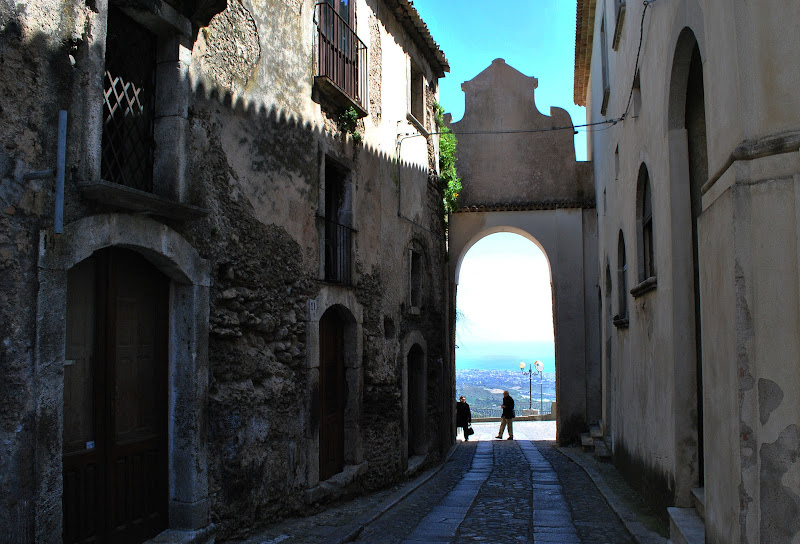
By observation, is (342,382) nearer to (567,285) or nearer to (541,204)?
(567,285)

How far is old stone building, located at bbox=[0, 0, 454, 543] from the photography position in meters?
4.38

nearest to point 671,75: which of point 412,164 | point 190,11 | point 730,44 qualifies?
point 730,44

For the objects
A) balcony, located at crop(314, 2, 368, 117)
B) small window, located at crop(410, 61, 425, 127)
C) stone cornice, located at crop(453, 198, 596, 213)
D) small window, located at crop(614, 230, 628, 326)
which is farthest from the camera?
stone cornice, located at crop(453, 198, 596, 213)

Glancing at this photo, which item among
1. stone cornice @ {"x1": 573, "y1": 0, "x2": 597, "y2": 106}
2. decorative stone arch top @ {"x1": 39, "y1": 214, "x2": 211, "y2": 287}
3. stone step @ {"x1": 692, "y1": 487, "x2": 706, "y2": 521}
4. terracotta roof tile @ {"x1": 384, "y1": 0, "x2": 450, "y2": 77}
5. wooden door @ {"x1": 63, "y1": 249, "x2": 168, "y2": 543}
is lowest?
stone step @ {"x1": 692, "y1": 487, "x2": 706, "y2": 521}

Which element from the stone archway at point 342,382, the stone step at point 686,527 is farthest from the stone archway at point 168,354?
the stone step at point 686,527

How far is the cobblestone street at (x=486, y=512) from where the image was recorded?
6.69m

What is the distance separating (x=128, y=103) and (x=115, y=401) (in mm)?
2377

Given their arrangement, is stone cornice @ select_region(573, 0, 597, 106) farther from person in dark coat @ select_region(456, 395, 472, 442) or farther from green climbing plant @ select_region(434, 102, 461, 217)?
person in dark coat @ select_region(456, 395, 472, 442)

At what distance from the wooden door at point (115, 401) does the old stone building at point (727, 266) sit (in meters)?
4.15

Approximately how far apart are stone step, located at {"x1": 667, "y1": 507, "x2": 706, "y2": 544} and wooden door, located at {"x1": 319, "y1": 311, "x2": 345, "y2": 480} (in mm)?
4347

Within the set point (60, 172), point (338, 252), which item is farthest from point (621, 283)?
point (60, 172)

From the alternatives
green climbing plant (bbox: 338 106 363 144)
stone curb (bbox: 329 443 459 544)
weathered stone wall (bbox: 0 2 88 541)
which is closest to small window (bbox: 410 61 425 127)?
green climbing plant (bbox: 338 106 363 144)

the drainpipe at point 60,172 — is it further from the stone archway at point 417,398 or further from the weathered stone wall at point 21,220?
the stone archway at point 417,398

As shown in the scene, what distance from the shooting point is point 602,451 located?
12.5 metres
